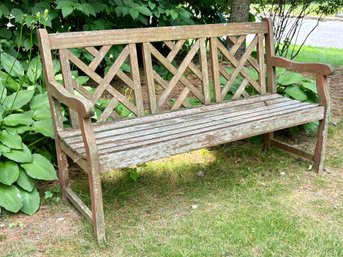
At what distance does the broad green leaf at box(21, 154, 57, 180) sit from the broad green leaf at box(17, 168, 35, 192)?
4 cm

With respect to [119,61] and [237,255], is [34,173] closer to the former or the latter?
[119,61]

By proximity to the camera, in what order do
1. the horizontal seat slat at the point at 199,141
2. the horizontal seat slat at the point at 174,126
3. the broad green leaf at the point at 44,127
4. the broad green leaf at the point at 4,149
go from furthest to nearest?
the broad green leaf at the point at 44,127 → the broad green leaf at the point at 4,149 → the horizontal seat slat at the point at 174,126 → the horizontal seat slat at the point at 199,141

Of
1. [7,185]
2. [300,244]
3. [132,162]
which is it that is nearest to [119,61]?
[132,162]

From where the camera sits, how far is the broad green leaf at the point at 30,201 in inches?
119

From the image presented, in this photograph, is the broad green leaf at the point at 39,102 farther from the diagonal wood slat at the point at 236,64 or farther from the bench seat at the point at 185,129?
the diagonal wood slat at the point at 236,64

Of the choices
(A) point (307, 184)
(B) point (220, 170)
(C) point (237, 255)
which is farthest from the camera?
(B) point (220, 170)

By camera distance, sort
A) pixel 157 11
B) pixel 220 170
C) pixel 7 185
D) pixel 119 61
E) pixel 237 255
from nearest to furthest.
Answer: pixel 237 255 < pixel 7 185 < pixel 119 61 < pixel 220 170 < pixel 157 11

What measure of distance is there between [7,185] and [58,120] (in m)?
0.54

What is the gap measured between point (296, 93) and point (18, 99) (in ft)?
8.03

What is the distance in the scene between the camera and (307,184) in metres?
3.52

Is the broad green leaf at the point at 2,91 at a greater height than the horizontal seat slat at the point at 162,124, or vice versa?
the broad green leaf at the point at 2,91

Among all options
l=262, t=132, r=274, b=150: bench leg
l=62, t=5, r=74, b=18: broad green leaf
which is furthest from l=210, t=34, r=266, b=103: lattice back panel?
l=62, t=5, r=74, b=18: broad green leaf

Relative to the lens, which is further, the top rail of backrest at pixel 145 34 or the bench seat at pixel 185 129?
the top rail of backrest at pixel 145 34

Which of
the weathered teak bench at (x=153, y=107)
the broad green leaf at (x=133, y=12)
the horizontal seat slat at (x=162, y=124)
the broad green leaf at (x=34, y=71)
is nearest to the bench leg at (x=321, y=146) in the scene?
the weathered teak bench at (x=153, y=107)
